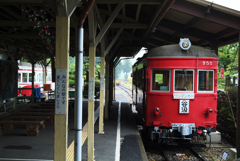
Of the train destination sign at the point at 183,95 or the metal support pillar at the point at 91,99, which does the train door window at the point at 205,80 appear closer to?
the train destination sign at the point at 183,95

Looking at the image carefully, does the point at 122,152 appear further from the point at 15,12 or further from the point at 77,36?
the point at 15,12

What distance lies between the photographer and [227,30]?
7.56 metres

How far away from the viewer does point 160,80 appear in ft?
22.2

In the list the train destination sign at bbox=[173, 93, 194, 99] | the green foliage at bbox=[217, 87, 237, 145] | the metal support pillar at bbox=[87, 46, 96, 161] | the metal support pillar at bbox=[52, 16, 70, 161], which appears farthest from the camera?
the green foliage at bbox=[217, 87, 237, 145]

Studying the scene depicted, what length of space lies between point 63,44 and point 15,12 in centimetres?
622

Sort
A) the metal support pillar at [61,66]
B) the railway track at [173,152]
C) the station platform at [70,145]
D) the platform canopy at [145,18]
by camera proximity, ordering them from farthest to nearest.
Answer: the railway track at [173,152] < the platform canopy at [145,18] < the station platform at [70,145] < the metal support pillar at [61,66]

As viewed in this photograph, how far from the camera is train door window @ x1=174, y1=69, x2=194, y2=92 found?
6.57 meters

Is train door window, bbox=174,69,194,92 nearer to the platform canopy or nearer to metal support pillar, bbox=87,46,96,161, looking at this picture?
the platform canopy

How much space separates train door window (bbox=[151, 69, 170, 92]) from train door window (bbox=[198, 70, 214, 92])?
0.88 m

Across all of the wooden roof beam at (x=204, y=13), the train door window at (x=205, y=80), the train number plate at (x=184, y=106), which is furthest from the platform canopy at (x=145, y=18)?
the train number plate at (x=184, y=106)

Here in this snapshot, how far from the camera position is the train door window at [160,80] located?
6637mm

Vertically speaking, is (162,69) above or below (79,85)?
above

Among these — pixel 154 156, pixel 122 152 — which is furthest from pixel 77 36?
pixel 154 156

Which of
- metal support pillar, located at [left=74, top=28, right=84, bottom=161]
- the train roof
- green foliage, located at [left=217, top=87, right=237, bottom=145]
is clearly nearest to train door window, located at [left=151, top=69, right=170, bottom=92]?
the train roof
